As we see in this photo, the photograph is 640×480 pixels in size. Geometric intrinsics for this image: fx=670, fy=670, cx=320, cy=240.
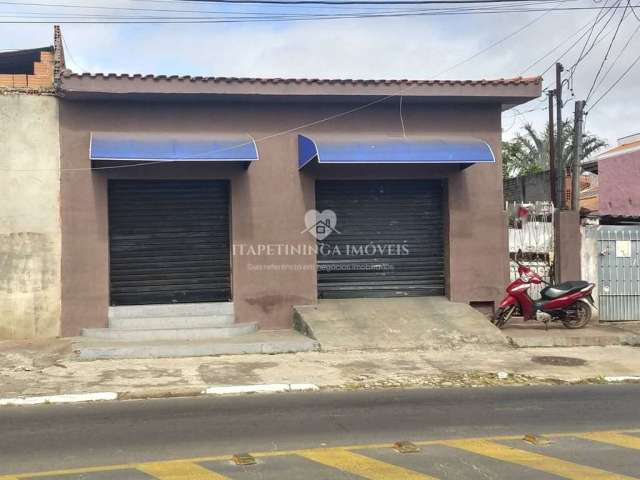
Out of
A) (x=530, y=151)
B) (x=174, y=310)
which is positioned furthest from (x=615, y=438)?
(x=530, y=151)

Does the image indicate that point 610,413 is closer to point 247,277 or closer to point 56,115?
point 247,277

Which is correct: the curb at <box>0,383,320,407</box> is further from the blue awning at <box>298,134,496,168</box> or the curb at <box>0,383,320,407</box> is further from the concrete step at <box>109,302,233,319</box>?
the blue awning at <box>298,134,496,168</box>

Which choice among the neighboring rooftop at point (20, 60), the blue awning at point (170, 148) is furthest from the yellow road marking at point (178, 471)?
the neighboring rooftop at point (20, 60)

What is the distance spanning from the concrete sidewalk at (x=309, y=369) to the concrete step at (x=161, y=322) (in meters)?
1.14

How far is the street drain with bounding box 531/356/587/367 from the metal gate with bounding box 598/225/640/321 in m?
3.72

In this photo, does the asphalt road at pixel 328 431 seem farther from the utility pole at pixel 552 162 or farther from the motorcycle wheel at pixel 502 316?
the utility pole at pixel 552 162

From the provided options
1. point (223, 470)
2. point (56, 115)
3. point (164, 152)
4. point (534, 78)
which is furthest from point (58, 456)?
point (534, 78)

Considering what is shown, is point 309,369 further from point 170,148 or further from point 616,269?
point 616,269

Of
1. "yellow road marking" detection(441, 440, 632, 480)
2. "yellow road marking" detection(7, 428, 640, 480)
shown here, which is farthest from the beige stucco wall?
"yellow road marking" detection(441, 440, 632, 480)

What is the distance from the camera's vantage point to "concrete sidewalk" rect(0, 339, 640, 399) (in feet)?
27.4

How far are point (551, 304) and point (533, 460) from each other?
739 centimetres

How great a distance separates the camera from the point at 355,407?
7207mm

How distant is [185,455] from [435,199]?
9108 millimetres

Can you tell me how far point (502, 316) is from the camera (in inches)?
487
